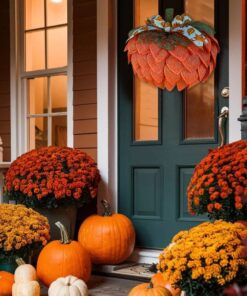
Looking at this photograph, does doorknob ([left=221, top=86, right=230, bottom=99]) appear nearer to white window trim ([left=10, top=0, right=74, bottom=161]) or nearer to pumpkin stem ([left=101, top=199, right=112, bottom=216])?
pumpkin stem ([left=101, top=199, right=112, bottom=216])

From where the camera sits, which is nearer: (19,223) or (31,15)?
(19,223)

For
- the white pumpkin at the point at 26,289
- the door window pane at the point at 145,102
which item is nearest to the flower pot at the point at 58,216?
the door window pane at the point at 145,102

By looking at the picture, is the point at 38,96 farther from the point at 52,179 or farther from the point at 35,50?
the point at 52,179

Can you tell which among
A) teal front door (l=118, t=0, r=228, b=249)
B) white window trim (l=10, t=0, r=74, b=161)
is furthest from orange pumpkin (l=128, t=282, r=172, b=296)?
white window trim (l=10, t=0, r=74, b=161)

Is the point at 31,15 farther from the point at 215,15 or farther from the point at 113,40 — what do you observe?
the point at 215,15

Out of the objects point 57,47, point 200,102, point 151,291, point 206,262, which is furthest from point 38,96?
point 206,262

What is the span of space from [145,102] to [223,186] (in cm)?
142

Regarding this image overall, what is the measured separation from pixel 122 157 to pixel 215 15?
1.26 meters

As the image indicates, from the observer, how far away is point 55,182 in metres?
3.77

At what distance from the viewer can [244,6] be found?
363 centimetres

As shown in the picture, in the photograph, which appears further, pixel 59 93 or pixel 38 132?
pixel 38 132

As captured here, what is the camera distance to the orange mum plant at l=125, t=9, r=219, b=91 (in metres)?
3.20

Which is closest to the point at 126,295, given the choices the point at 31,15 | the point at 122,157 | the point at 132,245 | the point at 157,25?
the point at 132,245

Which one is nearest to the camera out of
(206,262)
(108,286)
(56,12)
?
(206,262)
